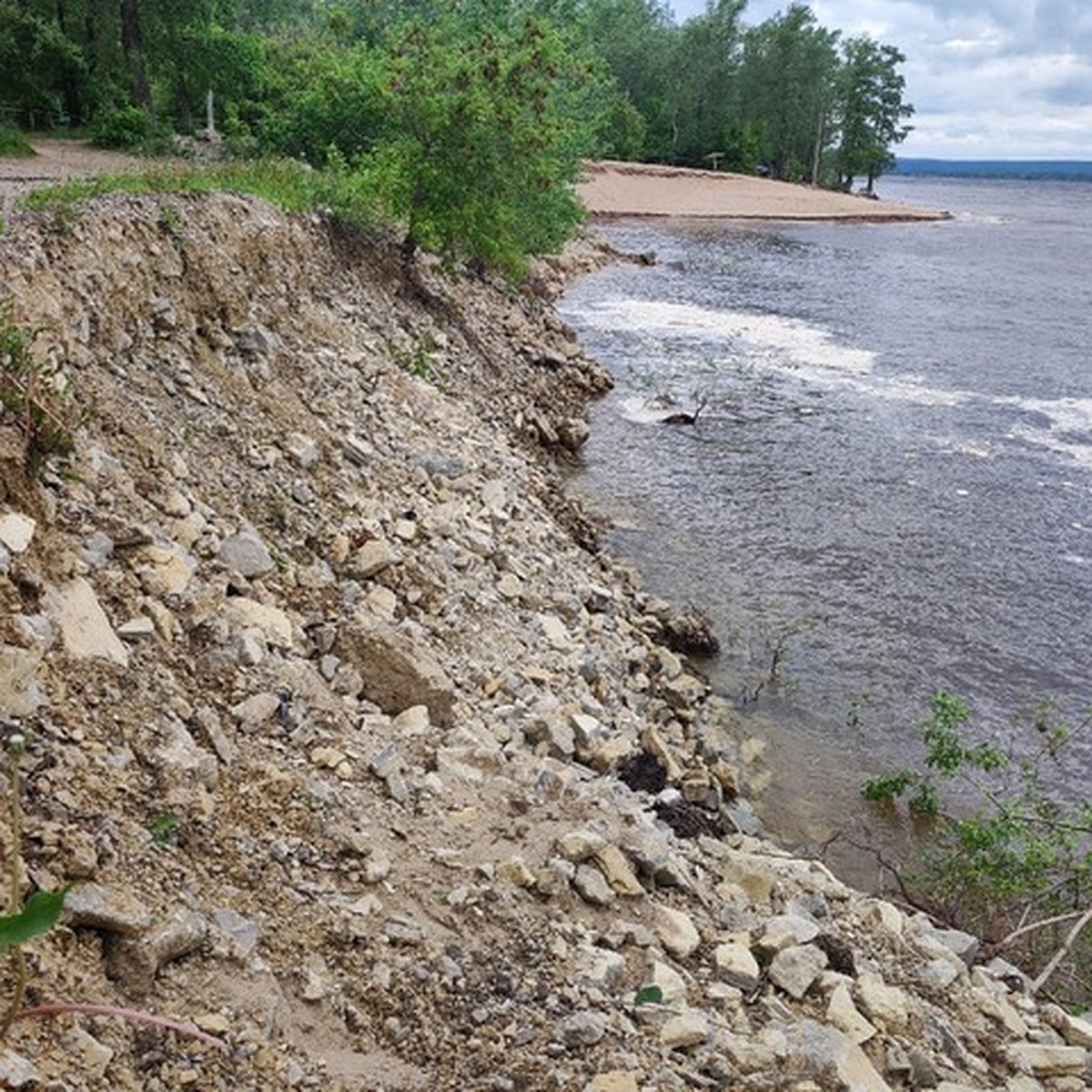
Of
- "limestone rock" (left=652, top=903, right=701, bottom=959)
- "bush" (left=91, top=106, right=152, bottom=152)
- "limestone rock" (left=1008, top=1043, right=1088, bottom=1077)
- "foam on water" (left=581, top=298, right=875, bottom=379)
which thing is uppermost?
"bush" (left=91, top=106, right=152, bottom=152)

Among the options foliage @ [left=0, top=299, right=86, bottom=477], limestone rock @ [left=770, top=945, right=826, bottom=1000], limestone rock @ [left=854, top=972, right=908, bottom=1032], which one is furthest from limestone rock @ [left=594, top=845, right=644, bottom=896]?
foliage @ [left=0, top=299, right=86, bottom=477]

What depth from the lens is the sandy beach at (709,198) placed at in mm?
61406

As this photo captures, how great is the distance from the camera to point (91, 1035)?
3.30 m

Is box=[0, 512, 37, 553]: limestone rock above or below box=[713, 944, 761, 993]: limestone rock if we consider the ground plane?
above

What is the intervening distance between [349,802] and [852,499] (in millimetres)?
12370

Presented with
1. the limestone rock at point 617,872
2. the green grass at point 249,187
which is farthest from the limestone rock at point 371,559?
the green grass at point 249,187

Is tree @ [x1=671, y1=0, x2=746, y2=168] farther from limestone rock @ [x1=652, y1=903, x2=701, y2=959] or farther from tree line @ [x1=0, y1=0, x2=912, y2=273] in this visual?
limestone rock @ [x1=652, y1=903, x2=701, y2=959]

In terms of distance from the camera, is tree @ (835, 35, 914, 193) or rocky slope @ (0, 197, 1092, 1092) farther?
tree @ (835, 35, 914, 193)

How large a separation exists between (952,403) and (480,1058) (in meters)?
21.0

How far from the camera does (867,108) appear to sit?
91.0 m

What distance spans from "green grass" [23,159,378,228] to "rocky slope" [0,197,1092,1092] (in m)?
0.38

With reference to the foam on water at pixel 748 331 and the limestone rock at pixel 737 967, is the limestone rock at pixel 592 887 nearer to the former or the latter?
the limestone rock at pixel 737 967

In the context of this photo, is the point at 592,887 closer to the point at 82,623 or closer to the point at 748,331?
the point at 82,623

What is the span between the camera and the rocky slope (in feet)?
13.1
